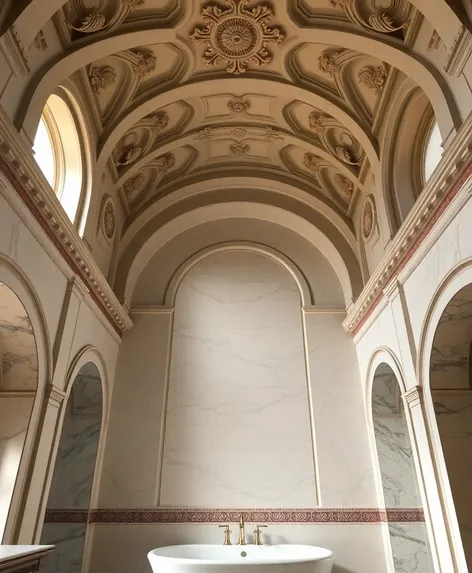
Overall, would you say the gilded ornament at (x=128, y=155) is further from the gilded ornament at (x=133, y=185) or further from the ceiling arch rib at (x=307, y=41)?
the ceiling arch rib at (x=307, y=41)

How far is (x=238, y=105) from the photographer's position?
6.26m

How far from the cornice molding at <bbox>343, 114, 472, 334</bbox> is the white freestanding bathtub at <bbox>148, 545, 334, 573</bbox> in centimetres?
296

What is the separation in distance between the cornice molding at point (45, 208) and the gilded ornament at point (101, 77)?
5.97 feet

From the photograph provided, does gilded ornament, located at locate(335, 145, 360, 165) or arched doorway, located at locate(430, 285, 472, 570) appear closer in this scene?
arched doorway, located at locate(430, 285, 472, 570)

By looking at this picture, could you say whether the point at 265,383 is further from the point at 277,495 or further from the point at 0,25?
the point at 0,25

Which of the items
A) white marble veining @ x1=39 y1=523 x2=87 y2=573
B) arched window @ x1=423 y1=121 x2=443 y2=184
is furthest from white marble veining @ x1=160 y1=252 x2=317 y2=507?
arched window @ x1=423 y1=121 x2=443 y2=184

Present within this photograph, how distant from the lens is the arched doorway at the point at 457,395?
371 centimetres

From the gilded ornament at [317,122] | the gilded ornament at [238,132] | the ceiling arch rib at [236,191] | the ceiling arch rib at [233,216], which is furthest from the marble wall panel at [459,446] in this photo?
the gilded ornament at [238,132]

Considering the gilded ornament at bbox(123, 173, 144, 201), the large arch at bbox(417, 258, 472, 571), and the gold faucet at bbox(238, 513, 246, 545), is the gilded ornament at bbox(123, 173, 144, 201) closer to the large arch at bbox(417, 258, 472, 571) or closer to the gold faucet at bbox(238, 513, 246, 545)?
the large arch at bbox(417, 258, 472, 571)

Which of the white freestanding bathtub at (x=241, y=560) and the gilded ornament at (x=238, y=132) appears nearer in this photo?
the white freestanding bathtub at (x=241, y=560)

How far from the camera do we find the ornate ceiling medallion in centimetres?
490

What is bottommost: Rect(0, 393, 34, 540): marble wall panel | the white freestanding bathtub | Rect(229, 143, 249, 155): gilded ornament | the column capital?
the white freestanding bathtub

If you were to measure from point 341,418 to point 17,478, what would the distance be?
4.04 metres

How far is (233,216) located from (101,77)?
3.33 m
